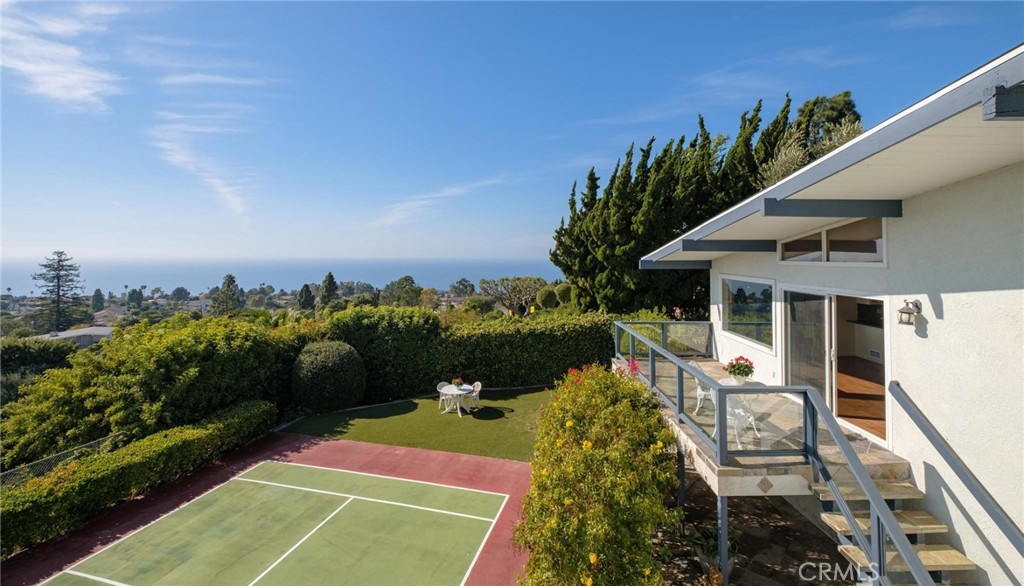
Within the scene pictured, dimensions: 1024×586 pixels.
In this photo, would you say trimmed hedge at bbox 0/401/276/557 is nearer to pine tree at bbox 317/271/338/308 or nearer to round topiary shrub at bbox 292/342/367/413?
round topiary shrub at bbox 292/342/367/413

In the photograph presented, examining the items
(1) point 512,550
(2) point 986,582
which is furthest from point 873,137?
(1) point 512,550

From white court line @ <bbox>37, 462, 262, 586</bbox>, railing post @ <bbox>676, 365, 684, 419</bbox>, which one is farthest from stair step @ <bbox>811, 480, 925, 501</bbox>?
white court line @ <bbox>37, 462, 262, 586</bbox>

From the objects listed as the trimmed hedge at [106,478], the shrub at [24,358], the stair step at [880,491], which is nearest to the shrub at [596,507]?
the stair step at [880,491]

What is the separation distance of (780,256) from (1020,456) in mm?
5103

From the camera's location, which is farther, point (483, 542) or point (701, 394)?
point (483, 542)

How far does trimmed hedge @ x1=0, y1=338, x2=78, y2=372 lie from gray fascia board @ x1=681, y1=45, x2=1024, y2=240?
27.9m

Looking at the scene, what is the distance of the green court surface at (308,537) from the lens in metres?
6.21

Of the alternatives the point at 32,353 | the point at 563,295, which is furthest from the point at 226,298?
the point at 563,295

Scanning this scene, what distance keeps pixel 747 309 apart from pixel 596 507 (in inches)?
291

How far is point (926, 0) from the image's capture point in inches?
286

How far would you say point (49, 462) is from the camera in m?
7.80

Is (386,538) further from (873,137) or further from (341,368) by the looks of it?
(873,137)

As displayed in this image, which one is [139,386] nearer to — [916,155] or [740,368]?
[740,368]

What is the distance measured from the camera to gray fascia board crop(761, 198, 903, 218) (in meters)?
5.48
